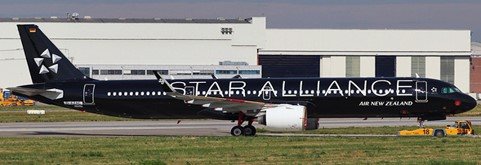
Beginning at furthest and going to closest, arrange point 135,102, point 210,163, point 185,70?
1. point 185,70
2. point 135,102
3. point 210,163

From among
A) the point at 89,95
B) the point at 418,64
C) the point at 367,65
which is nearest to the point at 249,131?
the point at 89,95

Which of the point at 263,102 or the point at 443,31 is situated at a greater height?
the point at 443,31

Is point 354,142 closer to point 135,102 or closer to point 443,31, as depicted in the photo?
point 135,102

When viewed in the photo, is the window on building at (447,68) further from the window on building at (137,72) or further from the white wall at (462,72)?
the window on building at (137,72)

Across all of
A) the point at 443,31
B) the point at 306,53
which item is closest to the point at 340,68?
the point at 306,53

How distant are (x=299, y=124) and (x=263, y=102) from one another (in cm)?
374

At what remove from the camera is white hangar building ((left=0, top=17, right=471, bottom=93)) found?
150375mm

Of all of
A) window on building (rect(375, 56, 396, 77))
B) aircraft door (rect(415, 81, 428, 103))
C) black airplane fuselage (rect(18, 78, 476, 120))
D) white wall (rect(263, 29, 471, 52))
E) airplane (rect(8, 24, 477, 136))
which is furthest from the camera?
window on building (rect(375, 56, 396, 77))

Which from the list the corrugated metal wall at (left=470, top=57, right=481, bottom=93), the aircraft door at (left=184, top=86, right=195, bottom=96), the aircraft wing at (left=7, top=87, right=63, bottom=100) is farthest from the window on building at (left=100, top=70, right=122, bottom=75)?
the aircraft door at (left=184, top=86, right=195, bottom=96)

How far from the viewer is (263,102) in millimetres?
56562

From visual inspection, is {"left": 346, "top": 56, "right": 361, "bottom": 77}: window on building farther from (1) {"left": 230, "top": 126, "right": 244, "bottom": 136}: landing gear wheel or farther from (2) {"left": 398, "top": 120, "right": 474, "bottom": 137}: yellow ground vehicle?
(1) {"left": 230, "top": 126, "right": 244, "bottom": 136}: landing gear wheel

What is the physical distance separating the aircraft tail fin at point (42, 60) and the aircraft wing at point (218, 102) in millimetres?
6630

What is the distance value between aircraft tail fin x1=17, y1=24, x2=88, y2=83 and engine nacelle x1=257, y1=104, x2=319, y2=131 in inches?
469

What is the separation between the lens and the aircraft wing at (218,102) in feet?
181
